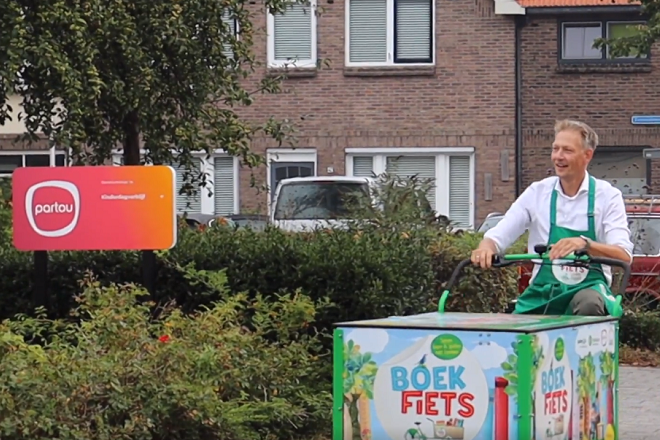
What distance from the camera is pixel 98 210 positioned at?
914cm

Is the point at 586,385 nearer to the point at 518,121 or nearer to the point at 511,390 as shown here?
the point at 511,390

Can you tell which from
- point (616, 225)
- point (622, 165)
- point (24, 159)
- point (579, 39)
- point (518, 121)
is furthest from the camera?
point (24, 159)

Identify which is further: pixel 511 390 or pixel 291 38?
pixel 291 38

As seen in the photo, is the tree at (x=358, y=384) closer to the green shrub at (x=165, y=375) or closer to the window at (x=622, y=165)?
the green shrub at (x=165, y=375)

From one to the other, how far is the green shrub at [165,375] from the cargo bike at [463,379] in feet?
5.44

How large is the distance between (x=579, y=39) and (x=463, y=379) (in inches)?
1020

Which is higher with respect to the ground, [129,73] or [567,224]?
[129,73]

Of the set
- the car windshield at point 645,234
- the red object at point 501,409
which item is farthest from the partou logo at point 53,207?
the car windshield at point 645,234

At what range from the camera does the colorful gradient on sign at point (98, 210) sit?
906cm

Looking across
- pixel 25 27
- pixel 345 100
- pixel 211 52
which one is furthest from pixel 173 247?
pixel 345 100

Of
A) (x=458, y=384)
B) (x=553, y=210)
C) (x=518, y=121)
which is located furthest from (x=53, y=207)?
(x=518, y=121)

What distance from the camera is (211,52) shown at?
13.6m

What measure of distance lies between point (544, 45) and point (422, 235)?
20.1 m

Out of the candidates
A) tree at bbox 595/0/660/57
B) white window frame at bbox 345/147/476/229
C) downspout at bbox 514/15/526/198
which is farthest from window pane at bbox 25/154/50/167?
tree at bbox 595/0/660/57
